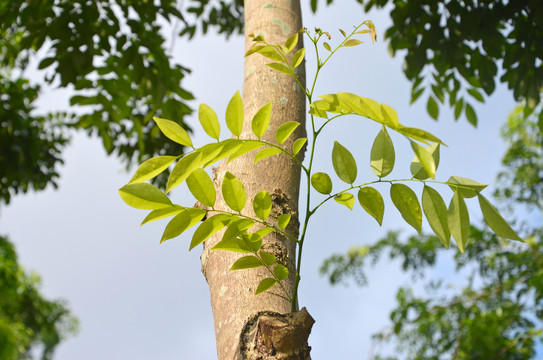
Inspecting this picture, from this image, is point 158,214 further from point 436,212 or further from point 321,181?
point 436,212

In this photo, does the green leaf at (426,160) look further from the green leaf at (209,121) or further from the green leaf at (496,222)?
the green leaf at (209,121)

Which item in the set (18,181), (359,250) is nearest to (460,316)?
(359,250)

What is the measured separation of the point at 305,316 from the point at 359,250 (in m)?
3.81

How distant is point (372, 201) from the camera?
495mm

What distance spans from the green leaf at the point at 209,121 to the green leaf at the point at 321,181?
0.38 ft

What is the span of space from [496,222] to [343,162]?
160 millimetres

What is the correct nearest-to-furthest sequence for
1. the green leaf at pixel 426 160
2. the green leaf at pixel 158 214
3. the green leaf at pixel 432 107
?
the green leaf at pixel 426 160
the green leaf at pixel 158 214
the green leaf at pixel 432 107

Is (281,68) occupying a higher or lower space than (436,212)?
higher

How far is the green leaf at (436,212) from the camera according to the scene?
46 centimetres

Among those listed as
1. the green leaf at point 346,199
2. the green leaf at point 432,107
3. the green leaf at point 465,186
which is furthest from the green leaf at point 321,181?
the green leaf at point 432,107

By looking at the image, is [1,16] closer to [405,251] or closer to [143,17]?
[143,17]

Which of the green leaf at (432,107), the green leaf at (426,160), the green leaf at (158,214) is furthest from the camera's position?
the green leaf at (432,107)

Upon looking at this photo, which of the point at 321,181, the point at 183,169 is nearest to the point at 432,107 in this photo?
the point at 321,181

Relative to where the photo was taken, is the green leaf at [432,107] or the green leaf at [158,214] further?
the green leaf at [432,107]
